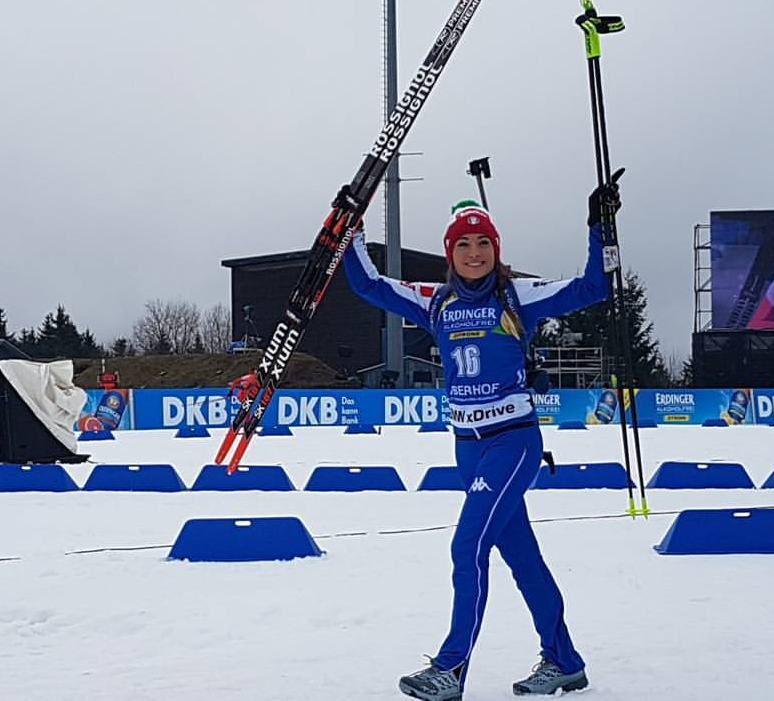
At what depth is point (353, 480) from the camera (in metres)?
11.5

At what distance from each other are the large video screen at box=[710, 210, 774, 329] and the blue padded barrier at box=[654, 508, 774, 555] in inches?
1086

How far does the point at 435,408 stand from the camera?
88.6ft

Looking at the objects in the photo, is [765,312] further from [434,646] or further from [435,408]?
[434,646]

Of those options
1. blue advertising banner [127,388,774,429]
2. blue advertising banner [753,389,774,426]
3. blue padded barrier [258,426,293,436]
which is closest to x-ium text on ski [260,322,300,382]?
blue padded barrier [258,426,293,436]

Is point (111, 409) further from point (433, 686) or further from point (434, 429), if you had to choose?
point (433, 686)

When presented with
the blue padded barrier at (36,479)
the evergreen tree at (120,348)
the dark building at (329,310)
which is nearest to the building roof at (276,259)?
the dark building at (329,310)

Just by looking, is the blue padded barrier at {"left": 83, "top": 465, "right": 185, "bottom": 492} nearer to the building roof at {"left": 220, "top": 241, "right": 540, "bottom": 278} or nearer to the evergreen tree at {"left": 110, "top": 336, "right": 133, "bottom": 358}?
the building roof at {"left": 220, "top": 241, "right": 540, "bottom": 278}

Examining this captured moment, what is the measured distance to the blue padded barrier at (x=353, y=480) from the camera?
11391mm

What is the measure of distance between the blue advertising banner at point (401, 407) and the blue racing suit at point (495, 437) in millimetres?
21912

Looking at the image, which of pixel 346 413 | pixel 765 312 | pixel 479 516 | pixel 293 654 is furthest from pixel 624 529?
pixel 765 312

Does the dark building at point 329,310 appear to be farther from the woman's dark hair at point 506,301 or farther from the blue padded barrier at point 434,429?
the woman's dark hair at point 506,301

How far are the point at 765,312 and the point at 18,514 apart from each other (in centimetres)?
2775

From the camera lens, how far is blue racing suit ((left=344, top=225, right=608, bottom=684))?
146 inches

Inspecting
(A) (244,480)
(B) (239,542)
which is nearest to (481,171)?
(A) (244,480)
